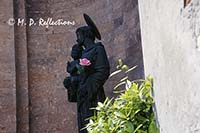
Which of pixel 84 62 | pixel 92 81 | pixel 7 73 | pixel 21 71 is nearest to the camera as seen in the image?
pixel 84 62

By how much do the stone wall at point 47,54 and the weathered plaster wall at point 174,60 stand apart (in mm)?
3950

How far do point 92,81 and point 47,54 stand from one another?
250cm

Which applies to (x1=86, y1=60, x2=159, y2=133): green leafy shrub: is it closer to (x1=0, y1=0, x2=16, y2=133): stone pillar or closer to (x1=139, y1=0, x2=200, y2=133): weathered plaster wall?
(x1=139, y1=0, x2=200, y2=133): weathered plaster wall

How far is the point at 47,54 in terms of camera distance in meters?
6.49

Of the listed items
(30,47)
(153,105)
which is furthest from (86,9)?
(153,105)

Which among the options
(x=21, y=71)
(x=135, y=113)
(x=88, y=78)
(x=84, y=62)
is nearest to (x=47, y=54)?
(x=21, y=71)

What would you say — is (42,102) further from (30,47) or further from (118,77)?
(118,77)

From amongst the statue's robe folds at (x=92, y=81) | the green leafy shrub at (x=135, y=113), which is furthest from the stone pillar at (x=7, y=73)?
the green leafy shrub at (x=135, y=113)

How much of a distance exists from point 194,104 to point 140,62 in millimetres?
4218

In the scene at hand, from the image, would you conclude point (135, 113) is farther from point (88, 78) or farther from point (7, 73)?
point (7, 73)

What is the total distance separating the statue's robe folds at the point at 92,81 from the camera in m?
4.10

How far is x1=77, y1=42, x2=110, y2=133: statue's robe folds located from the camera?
13.5ft

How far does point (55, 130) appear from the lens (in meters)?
6.16

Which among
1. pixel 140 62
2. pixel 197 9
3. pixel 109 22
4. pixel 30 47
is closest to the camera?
pixel 197 9
